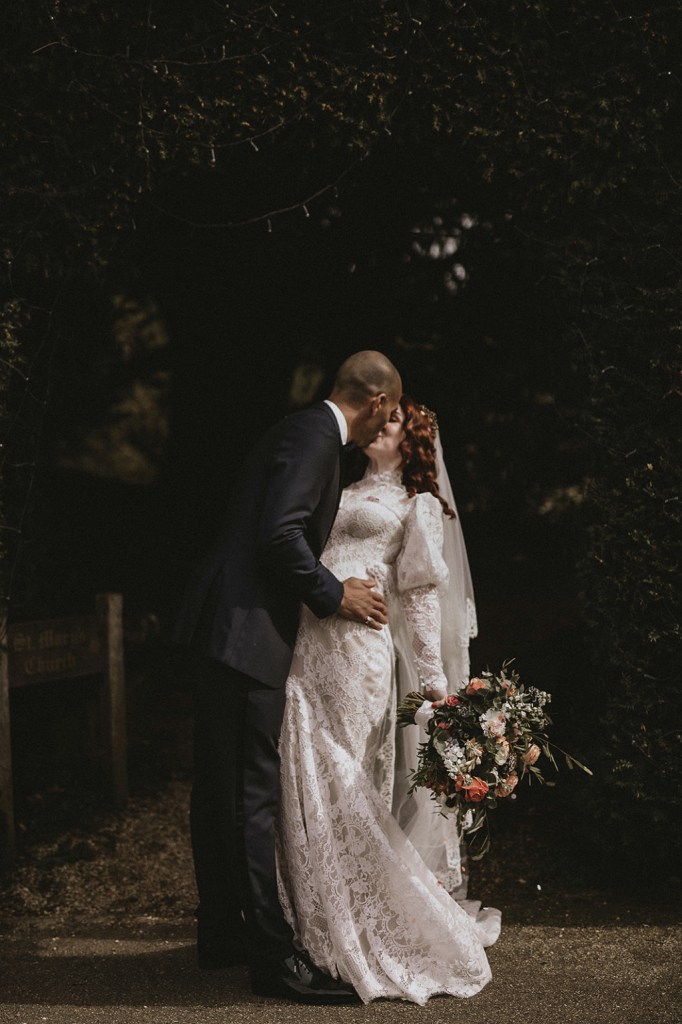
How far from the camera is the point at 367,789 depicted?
4117 millimetres

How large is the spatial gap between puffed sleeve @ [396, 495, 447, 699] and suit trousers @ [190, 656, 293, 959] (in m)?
0.67

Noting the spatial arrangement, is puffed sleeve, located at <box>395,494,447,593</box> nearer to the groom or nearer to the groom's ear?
the groom

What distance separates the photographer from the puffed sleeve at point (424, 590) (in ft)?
14.2

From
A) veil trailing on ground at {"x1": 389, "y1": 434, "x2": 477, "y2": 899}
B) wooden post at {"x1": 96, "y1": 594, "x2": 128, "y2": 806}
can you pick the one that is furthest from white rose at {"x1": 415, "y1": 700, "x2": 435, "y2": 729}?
wooden post at {"x1": 96, "y1": 594, "x2": 128, "y2": 806}

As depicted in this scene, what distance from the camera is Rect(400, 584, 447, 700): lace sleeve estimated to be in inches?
171

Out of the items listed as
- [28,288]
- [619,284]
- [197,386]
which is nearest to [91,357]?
[197,386]

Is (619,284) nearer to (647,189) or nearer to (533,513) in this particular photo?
(647,189)

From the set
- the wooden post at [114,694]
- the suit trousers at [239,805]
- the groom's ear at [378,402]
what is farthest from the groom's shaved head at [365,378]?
the wooden post at [114,694]

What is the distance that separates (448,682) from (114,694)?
8.65ft

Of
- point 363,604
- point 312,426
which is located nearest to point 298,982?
point 363,604

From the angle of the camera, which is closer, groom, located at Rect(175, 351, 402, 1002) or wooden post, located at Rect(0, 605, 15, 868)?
groom, located at Rect(175, 351, 402, 1002)

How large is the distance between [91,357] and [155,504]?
4.38 ft

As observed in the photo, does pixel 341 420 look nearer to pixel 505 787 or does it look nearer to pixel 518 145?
pixel 505 787

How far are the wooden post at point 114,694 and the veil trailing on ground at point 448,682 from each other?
7.97 ft
